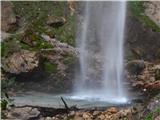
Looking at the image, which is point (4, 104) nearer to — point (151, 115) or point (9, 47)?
point (151, 115)

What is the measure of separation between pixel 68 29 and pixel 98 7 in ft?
6.04

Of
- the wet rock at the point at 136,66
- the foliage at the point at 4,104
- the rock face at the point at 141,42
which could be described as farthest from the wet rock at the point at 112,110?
the rock face at the point at 141,42

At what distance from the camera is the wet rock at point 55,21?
20.8m

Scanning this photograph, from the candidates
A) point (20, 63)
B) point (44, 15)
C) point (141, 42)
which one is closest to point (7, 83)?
point (20, 63)

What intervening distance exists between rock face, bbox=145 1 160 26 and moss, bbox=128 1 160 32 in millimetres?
245

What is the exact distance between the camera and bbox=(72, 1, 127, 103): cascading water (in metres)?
18.2

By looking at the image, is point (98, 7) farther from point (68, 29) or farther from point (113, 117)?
point (113, 117)

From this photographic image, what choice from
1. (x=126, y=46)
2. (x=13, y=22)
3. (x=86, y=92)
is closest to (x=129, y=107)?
(x=86, y=92)

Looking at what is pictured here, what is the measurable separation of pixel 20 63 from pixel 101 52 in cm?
447

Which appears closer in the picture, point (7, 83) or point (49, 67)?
point (7, 83)

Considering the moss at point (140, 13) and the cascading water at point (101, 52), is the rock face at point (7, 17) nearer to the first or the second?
the cascading water at point (101, 52)

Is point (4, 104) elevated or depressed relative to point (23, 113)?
elevated

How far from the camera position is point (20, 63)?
17.2 meters

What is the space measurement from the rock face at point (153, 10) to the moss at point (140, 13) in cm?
25
